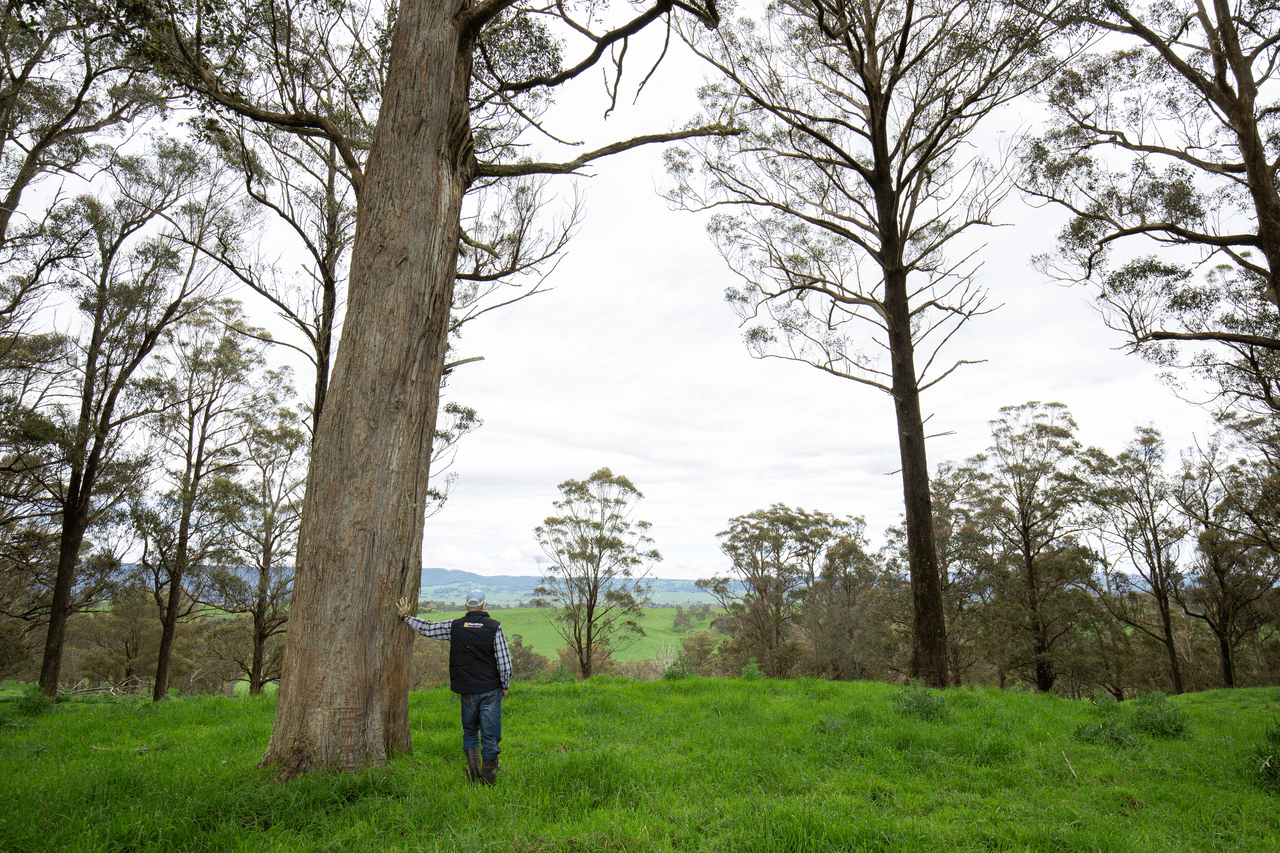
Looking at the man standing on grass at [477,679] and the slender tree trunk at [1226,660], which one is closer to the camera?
the man standing on grass at [477,679]

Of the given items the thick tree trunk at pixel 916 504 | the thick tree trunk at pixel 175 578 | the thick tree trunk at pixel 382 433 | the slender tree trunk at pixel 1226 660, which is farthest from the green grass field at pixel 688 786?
the slender tree trunk at pixel 1226 660

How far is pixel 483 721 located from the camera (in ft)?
15.0

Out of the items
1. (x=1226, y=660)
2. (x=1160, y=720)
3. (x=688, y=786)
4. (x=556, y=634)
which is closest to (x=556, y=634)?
(x=556, y=634)

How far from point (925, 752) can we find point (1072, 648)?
77.2 ft

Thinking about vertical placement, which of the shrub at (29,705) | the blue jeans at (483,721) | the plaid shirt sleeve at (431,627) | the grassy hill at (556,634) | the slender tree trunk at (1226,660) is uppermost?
the plaid shirt sleeve at (431,627)

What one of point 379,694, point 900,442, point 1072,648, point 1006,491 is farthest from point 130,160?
point 1072,648

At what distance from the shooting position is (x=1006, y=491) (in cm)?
2320

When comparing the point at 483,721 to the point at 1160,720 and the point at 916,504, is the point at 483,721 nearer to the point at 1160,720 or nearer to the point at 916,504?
the point at 1160,720

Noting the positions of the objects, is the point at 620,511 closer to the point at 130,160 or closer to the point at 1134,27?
the point at 130,160

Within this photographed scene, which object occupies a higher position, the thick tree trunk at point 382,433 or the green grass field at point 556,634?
the thick tree trunk at point 382,433

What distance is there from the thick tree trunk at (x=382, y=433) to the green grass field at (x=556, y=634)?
45.8m

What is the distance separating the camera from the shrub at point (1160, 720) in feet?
18.8

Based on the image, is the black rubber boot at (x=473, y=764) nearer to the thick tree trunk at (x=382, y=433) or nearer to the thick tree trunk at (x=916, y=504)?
the thick tree trunk at (x=382, y=433)

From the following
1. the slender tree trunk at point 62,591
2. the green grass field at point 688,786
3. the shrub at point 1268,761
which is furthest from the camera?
the slender tree trunk at point 62,591
